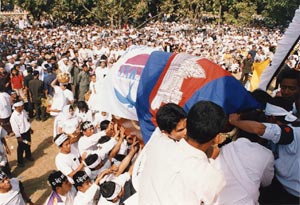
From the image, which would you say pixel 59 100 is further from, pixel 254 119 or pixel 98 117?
pixel 254 119

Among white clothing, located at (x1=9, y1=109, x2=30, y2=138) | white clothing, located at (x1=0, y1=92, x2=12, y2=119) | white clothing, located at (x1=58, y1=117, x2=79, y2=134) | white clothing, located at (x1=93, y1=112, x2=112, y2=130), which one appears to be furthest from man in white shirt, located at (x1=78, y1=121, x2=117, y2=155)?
white clothing, located at (x1=0, y1=92, x2=12, y2=119)

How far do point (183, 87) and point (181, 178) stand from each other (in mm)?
1460

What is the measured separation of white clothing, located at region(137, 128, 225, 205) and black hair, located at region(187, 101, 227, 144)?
7 cm

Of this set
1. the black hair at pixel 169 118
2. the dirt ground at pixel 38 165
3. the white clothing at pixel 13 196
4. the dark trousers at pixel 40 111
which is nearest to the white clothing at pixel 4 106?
the dirt ground at pixel 38 165

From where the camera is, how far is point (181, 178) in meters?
1.54

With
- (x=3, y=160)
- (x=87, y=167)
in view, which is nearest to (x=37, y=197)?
(x=3, y=160)

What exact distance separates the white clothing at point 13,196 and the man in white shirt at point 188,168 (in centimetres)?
227

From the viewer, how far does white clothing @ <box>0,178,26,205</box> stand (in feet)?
11.5

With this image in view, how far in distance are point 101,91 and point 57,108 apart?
2.95m

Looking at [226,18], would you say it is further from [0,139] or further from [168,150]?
[168,150]

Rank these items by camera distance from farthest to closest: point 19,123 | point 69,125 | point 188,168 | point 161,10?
point 161,10
point 19,123
point 69,125
point 188,168

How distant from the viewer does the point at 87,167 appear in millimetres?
3648

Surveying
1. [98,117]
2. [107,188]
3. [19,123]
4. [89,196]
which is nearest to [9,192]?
[89,196]

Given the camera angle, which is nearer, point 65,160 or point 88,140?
point 65,160
